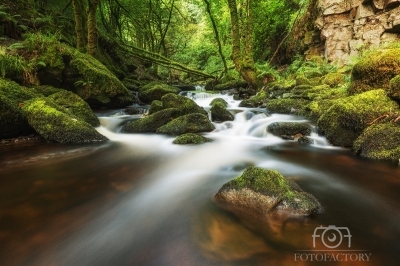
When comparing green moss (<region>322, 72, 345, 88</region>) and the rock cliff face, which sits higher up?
the rock cliff face

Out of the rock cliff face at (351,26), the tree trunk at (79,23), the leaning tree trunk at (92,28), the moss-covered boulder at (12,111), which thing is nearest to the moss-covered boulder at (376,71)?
the rock cliff face at (351,26)

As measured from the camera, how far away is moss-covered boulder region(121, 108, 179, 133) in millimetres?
6738

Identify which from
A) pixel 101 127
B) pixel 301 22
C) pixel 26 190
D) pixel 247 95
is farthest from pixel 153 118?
pixel 301 22

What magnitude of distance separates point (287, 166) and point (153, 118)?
3897 mm

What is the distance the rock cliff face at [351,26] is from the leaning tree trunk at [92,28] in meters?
11.2

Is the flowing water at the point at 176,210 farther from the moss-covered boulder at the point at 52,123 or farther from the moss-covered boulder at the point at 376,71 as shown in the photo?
the moss-covered boulder at the point at 376,71

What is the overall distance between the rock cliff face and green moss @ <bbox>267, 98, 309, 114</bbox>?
4.91 m

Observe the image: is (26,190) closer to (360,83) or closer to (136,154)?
(136,154)

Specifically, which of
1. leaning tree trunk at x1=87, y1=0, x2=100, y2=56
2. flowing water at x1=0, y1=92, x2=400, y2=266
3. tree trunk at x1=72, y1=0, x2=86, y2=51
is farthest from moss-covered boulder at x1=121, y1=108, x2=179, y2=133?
tree trunk at x1=72, y1=0, x2=86, y2=51

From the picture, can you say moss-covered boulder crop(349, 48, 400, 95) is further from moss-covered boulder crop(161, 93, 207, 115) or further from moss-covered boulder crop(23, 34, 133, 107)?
moss-covered boulder crop(23, 34, 133, 107)

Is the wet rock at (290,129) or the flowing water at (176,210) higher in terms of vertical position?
the wet rock at (290,129)

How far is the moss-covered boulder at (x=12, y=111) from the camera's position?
516cm

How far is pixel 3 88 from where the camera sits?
5.49 meters

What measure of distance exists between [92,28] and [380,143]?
34.4ft
